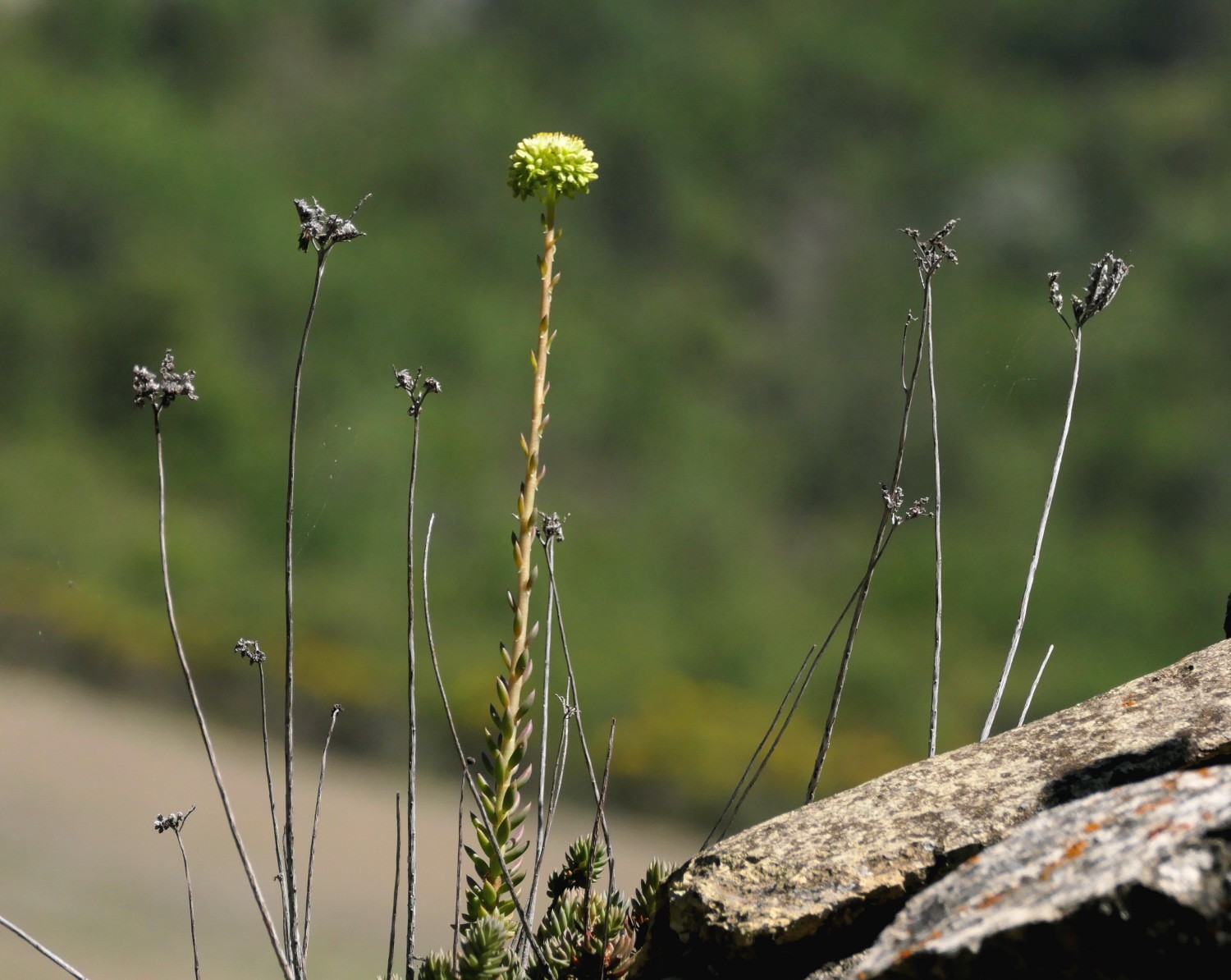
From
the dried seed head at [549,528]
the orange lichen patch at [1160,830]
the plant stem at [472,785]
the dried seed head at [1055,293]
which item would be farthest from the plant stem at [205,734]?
the dried seed head at [1055,293]

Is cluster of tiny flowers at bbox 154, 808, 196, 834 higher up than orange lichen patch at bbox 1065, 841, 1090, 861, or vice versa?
cluster of tiny flowers at bbox 154, 808, 196, 834

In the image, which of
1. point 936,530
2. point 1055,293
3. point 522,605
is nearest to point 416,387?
point 522,605

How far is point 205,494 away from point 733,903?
12232 mm

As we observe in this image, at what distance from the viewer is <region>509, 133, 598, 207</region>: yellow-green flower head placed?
5.41ft

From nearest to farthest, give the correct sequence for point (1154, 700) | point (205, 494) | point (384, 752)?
point (1154, 700)
point (384, 752)
point (205, 494)

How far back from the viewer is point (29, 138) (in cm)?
1502

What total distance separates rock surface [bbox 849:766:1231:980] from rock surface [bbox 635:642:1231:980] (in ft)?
0.73

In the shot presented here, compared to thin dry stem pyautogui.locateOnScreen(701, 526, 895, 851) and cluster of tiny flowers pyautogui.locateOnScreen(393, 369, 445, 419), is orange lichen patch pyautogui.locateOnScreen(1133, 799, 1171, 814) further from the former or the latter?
cluster of tiny flowers pyautogui.locateOnScreen(393, 369, 445, 419)

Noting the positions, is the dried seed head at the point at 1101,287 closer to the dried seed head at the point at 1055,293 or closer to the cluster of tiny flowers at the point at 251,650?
the dried seed head at the point at 1055,293

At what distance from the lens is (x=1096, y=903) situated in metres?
0.95

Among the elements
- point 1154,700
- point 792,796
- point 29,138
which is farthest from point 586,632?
point 1154,700

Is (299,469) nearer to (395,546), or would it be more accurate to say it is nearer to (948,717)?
(395,546)

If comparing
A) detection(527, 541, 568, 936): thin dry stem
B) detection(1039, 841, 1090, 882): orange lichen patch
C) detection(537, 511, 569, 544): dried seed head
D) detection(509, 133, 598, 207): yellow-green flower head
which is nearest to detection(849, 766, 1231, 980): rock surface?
detection(1039, 841, 1090, 882): orange lichen patch

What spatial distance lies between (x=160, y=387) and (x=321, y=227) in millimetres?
266
